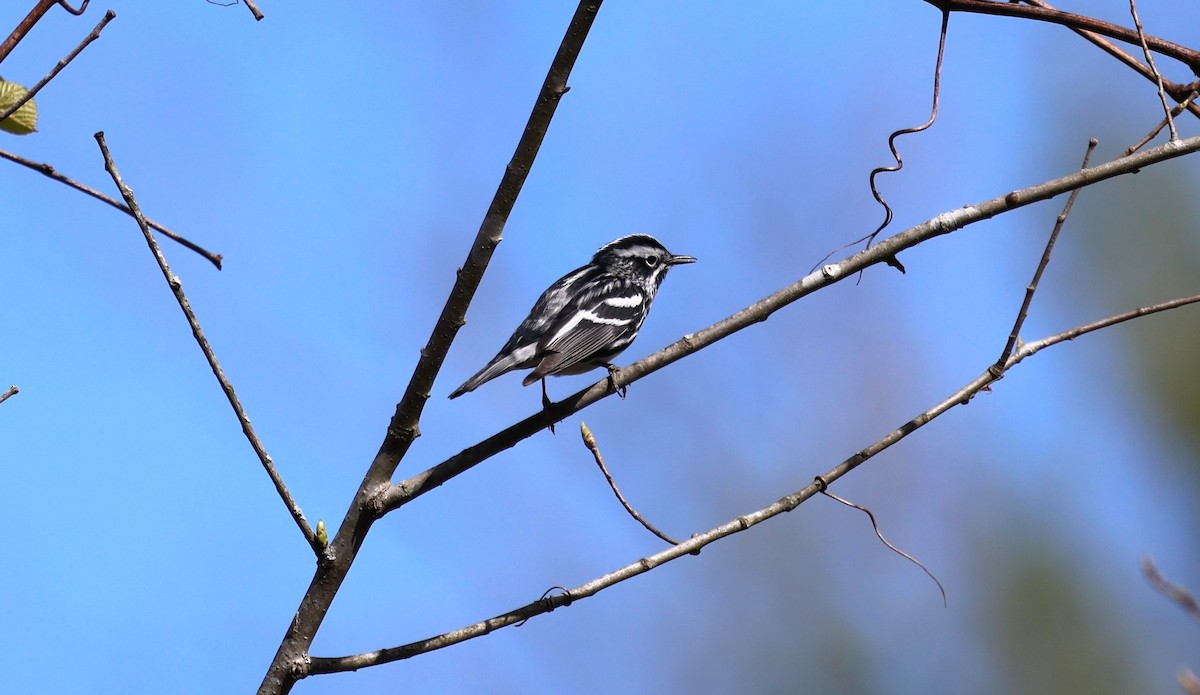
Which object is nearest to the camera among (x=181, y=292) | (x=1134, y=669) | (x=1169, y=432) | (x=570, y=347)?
(x=181, y=292)

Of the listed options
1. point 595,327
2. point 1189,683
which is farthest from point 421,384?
point 595,327

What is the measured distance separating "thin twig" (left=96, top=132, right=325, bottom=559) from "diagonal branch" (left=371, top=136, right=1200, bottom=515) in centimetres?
22

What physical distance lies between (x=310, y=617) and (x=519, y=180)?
127cm

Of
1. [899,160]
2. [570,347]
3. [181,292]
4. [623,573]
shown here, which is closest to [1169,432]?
[570,347]

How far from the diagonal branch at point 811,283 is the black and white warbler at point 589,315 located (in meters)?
1.50

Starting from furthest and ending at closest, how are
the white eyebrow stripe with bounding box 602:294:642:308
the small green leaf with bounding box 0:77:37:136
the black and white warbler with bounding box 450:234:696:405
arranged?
the white eyebrow stripe with bounding box 602:294:642:308 < the black and white warbler with bounding box 450:234:696:405 < the small green leaf with bounding box 0:77:37:136

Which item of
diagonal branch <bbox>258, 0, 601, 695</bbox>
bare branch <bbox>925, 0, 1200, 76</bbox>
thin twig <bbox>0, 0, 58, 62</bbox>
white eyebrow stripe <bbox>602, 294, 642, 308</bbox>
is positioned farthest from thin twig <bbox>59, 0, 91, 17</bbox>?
white eyebrow stripe <bbox>602, 294, 642, 308</bbox>

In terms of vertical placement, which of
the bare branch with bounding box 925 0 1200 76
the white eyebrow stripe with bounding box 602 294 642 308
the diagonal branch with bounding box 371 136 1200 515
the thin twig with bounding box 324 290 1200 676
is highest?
the white eyebrow stripe with bounding box 602 294 642 308

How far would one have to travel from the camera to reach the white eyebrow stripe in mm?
5816

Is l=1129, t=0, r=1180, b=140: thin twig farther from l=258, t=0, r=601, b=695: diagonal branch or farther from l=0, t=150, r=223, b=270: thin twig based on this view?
l=0, t=150, r=223, b=270: thin twig

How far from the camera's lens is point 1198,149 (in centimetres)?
281

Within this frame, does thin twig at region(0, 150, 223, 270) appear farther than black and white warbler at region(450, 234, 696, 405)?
No

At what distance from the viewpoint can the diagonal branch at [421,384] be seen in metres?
2.66

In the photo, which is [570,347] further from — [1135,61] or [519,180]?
[1135,61]
